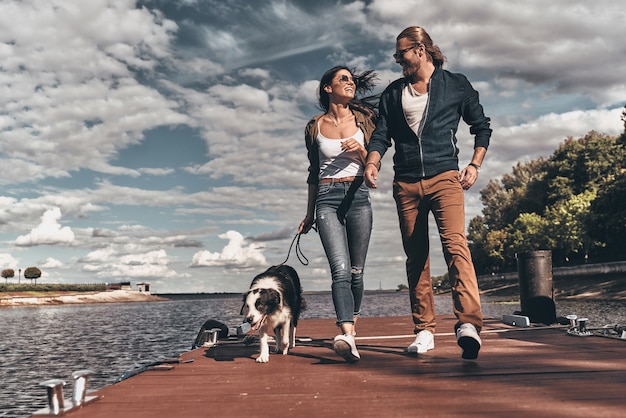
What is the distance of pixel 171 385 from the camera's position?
428 cm

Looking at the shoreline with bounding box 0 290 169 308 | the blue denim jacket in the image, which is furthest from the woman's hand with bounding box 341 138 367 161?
the shoreline with bounding box 0 290 169 308

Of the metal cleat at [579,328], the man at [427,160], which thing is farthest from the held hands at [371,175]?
the metal cleat at [579,328]

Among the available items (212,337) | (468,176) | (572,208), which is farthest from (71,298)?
(468,176)

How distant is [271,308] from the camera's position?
6266 millimetres

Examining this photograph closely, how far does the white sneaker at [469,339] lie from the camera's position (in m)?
4.62

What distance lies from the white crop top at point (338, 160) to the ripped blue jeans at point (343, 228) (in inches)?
4.3

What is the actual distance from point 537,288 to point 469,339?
4.44m

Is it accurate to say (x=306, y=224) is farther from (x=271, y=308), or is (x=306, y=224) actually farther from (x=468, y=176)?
(x=468, y=176)

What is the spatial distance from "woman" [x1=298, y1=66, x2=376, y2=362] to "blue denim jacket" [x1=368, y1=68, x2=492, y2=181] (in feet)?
1.32

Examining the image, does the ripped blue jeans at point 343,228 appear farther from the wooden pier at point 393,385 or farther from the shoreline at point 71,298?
the shoreline at point 71,298

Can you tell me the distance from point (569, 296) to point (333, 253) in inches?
1981

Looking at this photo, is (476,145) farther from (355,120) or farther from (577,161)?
(577,161)

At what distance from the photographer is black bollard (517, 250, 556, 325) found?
837cm

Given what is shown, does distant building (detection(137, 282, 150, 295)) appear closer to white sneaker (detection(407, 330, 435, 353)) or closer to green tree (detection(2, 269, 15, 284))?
green tree (detection(2, 269, 15, 284))
